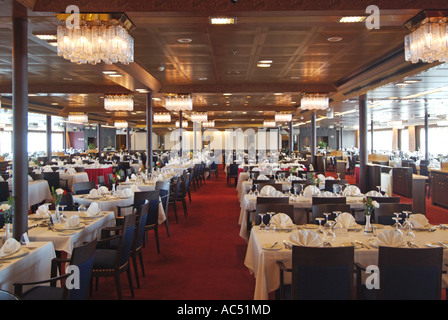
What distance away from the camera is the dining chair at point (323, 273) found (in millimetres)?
2471

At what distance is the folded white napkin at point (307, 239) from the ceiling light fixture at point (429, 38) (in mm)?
1948

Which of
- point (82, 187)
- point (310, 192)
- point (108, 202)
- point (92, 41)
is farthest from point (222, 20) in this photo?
point (82, 187)

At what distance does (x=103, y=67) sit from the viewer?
6703mm

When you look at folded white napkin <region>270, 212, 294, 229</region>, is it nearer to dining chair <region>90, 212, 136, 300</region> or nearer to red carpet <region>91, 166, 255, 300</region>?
red carpet <region>91, 166, 255, 300</region>

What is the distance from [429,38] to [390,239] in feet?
6.00

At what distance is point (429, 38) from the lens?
10.7 ft

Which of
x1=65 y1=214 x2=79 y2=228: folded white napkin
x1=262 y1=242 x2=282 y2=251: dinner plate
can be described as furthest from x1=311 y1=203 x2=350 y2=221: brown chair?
x1=65 y1=214 x2=79 y2=228: folded white napkin

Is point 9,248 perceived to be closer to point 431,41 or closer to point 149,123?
point 431,41

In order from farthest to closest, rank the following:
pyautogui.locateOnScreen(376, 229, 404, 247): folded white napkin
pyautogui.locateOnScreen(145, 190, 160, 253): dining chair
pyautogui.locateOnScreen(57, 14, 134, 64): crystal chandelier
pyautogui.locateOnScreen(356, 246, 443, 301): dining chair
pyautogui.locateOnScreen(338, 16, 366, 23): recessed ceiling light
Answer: pyautogui.locateOnScreen(145, 190, 160, 253): dining chair
pyautogui.locateOnScreen(338, 16, 366, 23): recessed ceiling light
pyautogui.locateOnScreen(57, 14, 134, 64): crystal chandelier
pyautogui.locateOnScreen(376, 229, 404, 247): folded white napkin
pyautogui.locateOnScreen(356, 246, 443, 301): dining chair

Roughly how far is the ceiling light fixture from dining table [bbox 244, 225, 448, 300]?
166cm

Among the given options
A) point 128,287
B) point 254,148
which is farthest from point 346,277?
point 254,148

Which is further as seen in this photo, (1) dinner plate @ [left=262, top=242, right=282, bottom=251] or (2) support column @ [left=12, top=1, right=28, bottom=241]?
(2) support column @ [left=12, top=1, right=28, bottom=241]

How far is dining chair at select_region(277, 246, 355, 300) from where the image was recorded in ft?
8.11

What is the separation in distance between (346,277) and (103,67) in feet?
19.0
